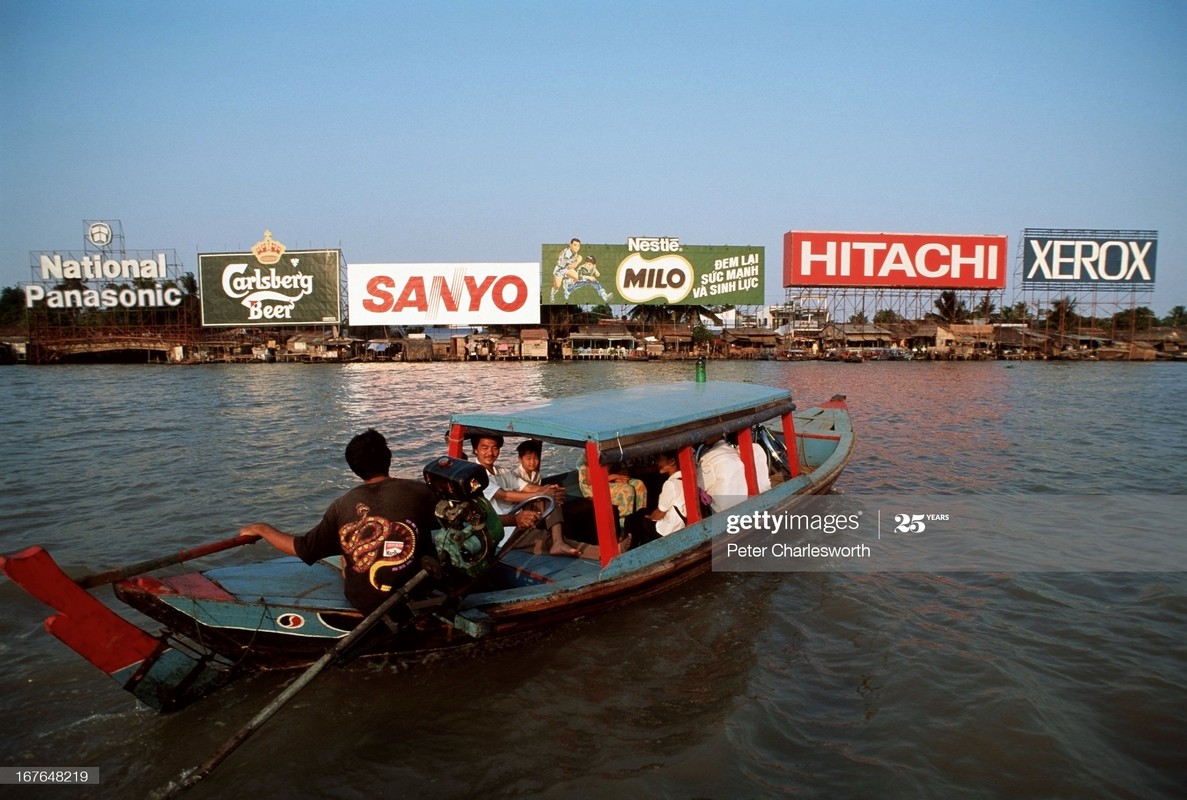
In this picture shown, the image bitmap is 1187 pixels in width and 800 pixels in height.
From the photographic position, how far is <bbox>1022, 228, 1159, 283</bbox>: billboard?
42.3 m

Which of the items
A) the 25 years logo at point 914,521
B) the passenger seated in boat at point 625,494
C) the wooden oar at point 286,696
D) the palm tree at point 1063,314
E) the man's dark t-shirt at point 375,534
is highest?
the palm tree at point 1063,314

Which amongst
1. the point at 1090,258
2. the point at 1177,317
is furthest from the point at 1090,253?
the point at 1177,317

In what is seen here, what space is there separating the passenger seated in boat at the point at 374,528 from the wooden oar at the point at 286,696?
12 centimetres

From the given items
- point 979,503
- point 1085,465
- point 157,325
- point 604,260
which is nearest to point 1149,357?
point 604,260

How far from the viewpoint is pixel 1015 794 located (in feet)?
11.6

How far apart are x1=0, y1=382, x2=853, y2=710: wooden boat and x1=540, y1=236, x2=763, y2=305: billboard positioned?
39.1 m

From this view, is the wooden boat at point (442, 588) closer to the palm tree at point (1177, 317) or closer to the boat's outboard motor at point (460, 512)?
the boat's outboard motor at point (460, 512)

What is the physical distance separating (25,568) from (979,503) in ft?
30.9

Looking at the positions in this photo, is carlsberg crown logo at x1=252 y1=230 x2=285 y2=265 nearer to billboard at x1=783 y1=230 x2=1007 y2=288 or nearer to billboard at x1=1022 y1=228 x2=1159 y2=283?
billboard at x1=783 y1=230 x2=1007 y2=288

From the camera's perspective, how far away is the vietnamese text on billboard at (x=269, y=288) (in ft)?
140

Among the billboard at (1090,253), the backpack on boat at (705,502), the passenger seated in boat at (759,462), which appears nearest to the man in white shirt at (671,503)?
the backpack on boat at (705,502)

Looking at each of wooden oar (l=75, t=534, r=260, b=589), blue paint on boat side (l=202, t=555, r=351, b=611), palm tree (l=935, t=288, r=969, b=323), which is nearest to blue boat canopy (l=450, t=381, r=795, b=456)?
blue paint on boat side (l=202, t=555, r=351, b=611)

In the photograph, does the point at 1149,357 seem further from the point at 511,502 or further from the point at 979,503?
the point at 511,502

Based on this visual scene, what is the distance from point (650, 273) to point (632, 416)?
41021mm
